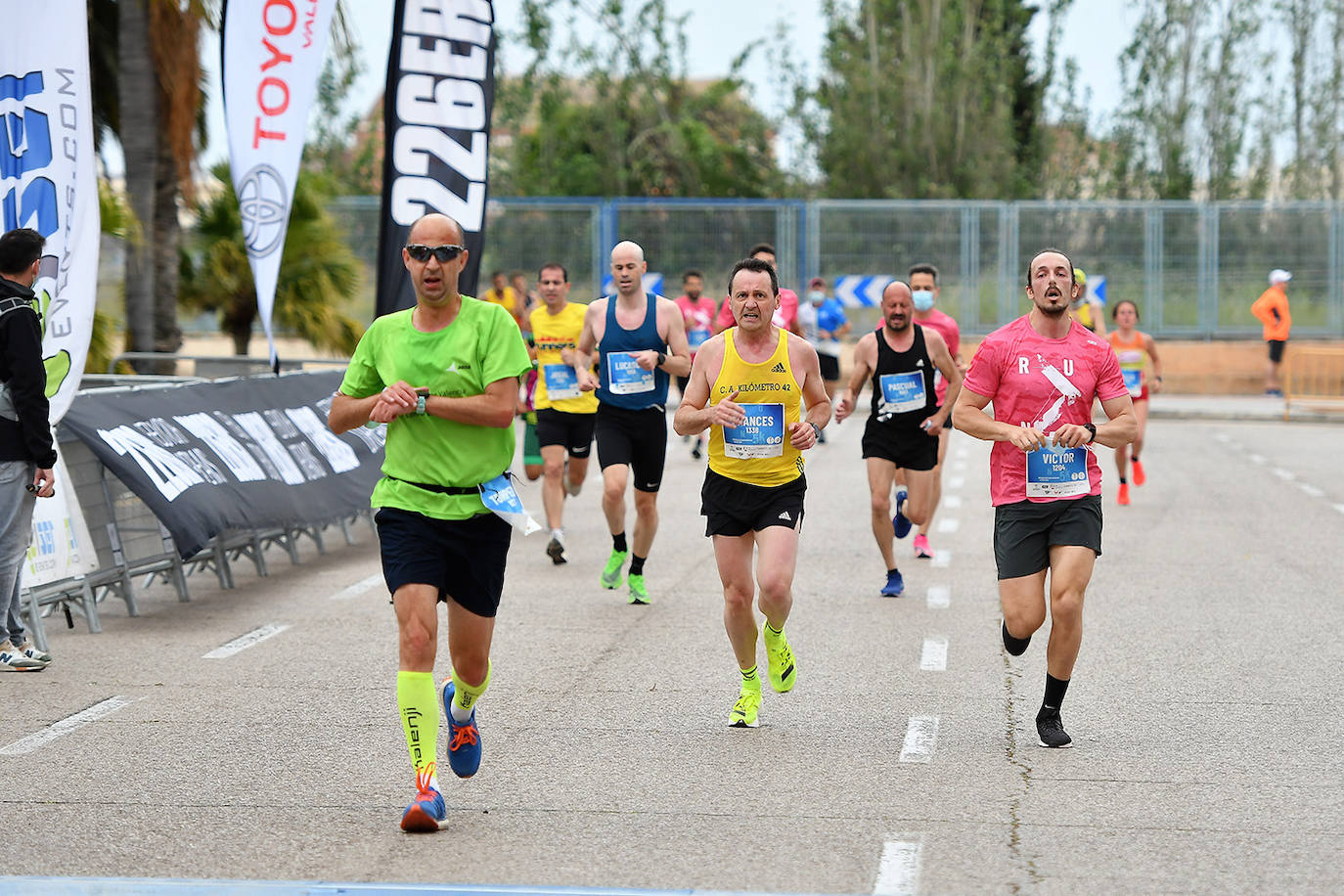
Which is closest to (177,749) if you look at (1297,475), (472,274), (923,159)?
(472,274)

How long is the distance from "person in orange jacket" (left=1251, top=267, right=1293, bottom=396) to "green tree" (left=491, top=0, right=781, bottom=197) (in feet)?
43.0

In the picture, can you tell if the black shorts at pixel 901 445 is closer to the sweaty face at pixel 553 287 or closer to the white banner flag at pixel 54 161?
the sweaty face at pixel 553 287

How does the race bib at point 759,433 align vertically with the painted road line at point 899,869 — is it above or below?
above

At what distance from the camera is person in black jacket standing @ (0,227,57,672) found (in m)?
7.99

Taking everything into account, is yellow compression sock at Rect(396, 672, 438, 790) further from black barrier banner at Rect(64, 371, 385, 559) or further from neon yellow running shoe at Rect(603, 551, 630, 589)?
neon yellow running shoe at Rect(603, 551, 630, 589)

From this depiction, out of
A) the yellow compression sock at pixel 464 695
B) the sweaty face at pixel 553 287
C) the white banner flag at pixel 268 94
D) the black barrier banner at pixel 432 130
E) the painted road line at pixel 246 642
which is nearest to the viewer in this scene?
the yellow compression sock at pixel 464 695

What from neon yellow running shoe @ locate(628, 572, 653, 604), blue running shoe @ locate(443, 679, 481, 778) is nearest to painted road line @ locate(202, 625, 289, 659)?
neon yellow running shoe @ locate(628, 572, 653, 604)

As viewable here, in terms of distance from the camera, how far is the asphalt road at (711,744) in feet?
17.1

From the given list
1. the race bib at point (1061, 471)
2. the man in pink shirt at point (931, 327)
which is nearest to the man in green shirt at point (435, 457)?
the race bib at point (1061, 471)

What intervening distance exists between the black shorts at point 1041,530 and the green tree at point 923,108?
2961cm

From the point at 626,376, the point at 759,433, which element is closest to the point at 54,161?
the point at 626,376

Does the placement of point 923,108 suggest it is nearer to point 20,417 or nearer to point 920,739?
point 20,417

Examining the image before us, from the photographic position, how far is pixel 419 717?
552 centimetres

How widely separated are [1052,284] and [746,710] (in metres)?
2.08
